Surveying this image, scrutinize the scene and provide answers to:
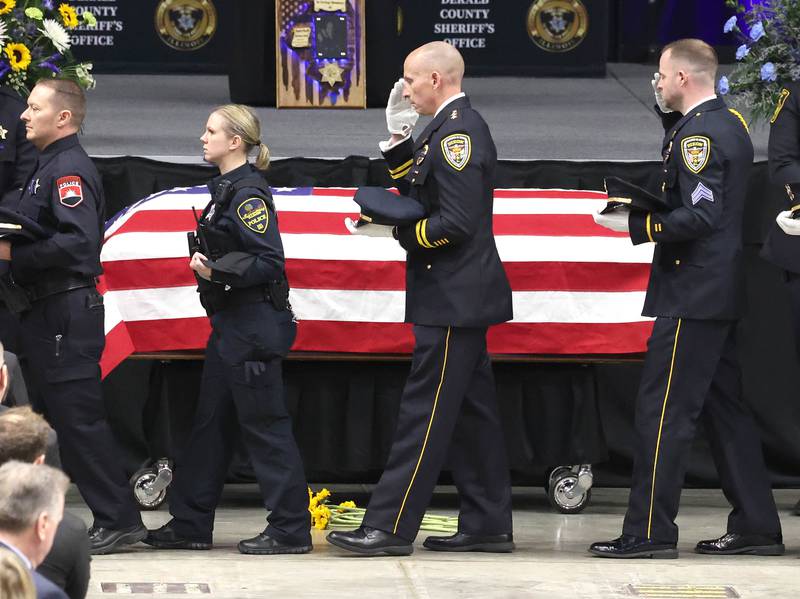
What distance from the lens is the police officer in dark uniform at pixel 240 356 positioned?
18.5ft

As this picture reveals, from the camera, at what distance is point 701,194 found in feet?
18.2

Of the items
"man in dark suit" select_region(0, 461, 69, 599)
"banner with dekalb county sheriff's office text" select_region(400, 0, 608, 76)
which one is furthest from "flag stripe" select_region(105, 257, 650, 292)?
"banner with dekalb county sheriff's office text" select_region(400, 0, 608, 76)

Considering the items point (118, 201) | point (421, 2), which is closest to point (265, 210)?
point (118, 201)

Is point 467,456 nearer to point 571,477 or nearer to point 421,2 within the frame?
point 571,477

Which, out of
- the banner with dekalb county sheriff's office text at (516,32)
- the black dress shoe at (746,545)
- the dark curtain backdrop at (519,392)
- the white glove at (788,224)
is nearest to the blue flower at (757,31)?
the dark curtain backdrop at (519,392)

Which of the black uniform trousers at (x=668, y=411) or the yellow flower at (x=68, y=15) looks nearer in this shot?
the black uniform trousers at (x=668, y=411)

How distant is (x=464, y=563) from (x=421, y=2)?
260 inches

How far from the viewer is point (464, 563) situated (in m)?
5.70

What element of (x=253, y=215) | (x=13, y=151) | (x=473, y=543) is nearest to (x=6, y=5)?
(x=13, y=151)

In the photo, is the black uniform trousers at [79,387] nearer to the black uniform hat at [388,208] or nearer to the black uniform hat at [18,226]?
the black uniform hat at [18,226]

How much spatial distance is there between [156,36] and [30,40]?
525cm

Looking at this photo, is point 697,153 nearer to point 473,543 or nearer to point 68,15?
point 473,543

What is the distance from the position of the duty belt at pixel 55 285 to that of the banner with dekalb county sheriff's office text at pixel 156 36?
6.36 metres

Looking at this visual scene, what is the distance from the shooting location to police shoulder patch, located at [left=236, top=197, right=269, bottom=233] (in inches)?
222
